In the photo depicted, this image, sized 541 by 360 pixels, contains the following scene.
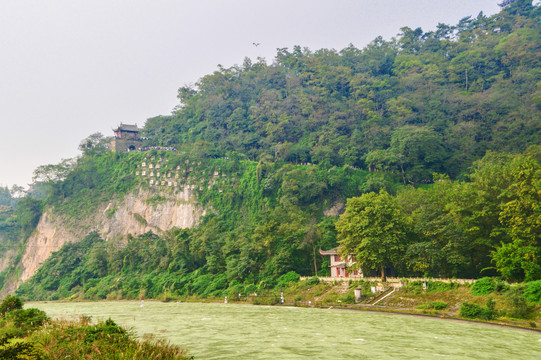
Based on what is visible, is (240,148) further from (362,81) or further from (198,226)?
(362,81)

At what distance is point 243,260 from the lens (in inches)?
2186

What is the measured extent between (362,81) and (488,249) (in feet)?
187

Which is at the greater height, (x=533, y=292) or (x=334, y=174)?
(x=334, y=174)

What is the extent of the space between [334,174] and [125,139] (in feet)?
148

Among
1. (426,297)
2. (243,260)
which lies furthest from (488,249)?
(243,260)

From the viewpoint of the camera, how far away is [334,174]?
69.0 meters

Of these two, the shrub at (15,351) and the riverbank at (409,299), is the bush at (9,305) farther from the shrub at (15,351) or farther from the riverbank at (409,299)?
the riverbank at (409,299)

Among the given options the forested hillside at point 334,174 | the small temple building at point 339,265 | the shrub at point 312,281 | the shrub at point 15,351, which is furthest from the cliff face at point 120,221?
the shrub at point 15,351

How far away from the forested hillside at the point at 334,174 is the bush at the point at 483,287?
185 centimetres

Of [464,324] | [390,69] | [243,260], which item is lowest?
[464,324]

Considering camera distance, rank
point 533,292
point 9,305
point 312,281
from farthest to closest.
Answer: point 312,281, point 533,292, point 9,305

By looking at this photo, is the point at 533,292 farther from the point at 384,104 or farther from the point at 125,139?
the point at 125,139

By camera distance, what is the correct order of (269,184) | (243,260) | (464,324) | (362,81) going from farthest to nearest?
(362,81) → (269,184) → (243,260) → (464,324)

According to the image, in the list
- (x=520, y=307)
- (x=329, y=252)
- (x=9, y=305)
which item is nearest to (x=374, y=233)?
(x=329, y=252)
